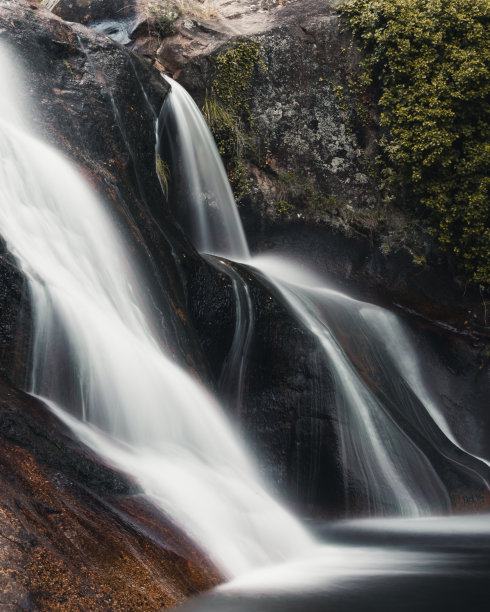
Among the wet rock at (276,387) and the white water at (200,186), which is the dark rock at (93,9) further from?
the wet rock at (276,387)

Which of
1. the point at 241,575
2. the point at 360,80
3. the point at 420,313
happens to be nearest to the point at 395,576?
the point at 241,575

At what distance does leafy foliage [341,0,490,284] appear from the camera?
8806 millimetres

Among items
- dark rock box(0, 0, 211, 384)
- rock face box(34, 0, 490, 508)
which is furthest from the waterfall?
dark rock box(0, 0, 211, 384)

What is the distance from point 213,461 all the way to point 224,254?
4.39 meters

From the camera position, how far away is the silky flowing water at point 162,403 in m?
3.54

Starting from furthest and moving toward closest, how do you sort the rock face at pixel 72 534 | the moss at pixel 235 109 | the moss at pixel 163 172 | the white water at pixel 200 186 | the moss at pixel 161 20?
the moss at pixel 161 20 → the moss at pixel 235 109 → the white water at pixel 200 186 → the moss at pixel 163 172 → the rock face at pixel 72 534

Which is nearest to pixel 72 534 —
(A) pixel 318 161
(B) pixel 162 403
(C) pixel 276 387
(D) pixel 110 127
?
(B) pixel 162 403

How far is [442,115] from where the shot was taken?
878 cm

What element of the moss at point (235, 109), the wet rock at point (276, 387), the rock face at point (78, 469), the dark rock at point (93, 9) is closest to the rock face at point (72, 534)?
the rock face at point (78, 469)

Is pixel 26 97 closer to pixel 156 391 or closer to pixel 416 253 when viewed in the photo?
pixel 156 391

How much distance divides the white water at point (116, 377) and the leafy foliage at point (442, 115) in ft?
18.3

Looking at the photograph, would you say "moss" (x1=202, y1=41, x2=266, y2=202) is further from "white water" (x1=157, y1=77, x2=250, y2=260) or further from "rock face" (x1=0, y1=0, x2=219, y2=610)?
"rock face" (x1=0, y1=0, x2=219, y2=610)

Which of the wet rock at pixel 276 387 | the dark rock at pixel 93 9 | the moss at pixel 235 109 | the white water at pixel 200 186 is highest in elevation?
the dark rock at pixel 93 9

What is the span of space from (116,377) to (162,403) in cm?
44
